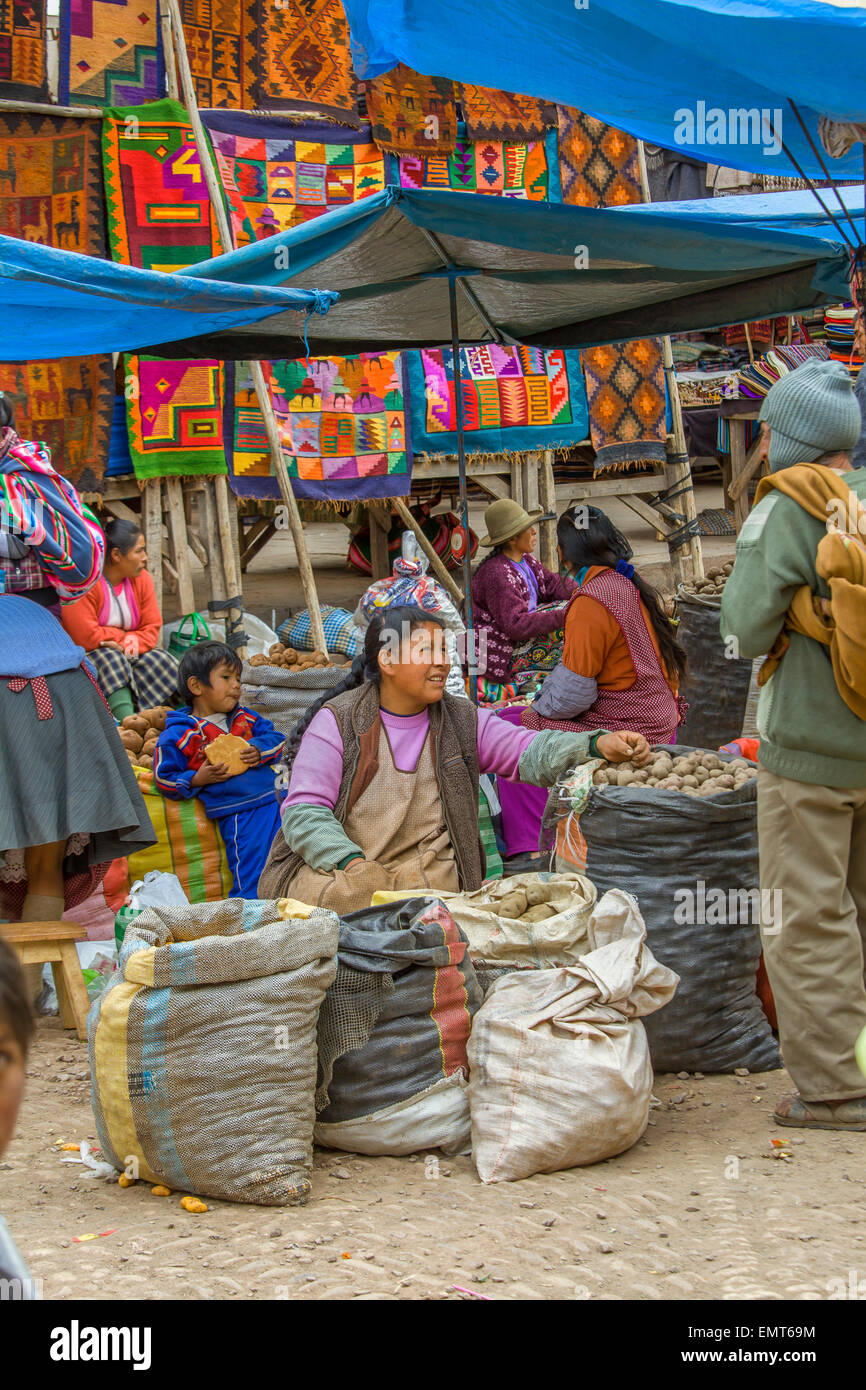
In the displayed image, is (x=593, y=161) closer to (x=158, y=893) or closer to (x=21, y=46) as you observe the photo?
(x=21, y=46)

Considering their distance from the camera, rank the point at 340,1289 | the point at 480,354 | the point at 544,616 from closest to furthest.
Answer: the point at 340,1289, the point at 544,616, the point at 480,354

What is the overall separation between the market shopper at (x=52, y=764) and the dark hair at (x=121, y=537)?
2.15m

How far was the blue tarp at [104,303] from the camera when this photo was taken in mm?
3688

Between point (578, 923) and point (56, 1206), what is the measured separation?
1.37 metres

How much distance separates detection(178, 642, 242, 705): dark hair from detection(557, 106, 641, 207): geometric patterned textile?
17.1 feet

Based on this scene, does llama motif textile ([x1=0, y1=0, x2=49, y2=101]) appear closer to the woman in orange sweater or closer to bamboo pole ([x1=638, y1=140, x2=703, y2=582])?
the woman in orange sweater

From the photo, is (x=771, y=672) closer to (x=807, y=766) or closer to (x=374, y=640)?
(x=807, y=766)

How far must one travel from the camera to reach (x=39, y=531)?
3953 mm

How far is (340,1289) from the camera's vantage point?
238 centimetres

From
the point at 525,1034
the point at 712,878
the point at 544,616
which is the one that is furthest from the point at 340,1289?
the point at 544,616

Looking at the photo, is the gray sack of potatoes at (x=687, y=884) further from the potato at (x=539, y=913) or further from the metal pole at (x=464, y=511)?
the metal pole at (x=464, y=511)

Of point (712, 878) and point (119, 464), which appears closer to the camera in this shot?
point (712, 878)

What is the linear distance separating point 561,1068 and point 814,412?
165 centimetres

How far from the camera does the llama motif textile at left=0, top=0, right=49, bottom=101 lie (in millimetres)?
7078
